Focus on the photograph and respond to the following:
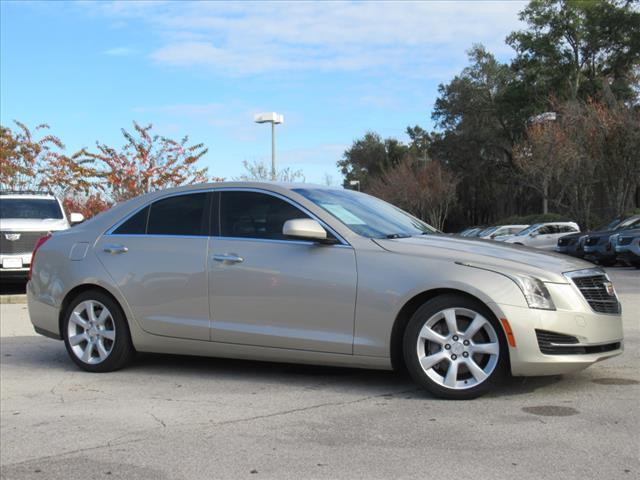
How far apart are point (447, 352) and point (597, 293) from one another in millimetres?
1153

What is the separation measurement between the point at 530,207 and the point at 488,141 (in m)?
8.13

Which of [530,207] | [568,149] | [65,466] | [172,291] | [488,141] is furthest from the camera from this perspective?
[530,207]

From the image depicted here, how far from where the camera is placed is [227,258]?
575 cm

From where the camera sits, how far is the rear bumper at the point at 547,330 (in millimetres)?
4809

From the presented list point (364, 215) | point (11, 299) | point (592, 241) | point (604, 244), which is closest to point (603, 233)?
point (592, 241)

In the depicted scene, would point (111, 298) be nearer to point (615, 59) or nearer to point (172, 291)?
point (172, 291)

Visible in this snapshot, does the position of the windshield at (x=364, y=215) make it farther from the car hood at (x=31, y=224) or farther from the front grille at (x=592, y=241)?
the front grille at (x=592, y=241)

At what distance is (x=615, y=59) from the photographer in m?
47.8

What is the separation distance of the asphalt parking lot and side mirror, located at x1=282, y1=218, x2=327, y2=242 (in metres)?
1.17

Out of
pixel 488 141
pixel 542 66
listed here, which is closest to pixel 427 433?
pixel 542 66

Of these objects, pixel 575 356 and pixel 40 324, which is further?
pixel 40 324

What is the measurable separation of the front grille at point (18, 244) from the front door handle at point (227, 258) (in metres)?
9.12

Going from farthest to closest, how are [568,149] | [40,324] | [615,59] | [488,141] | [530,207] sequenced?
[530,207]
[488,141]
[615,59]
[568,149]
[40,324]

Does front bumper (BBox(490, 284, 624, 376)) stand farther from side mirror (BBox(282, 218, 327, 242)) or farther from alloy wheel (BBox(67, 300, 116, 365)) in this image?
alloy wheel (BBox(67, 300, 116, 365))
